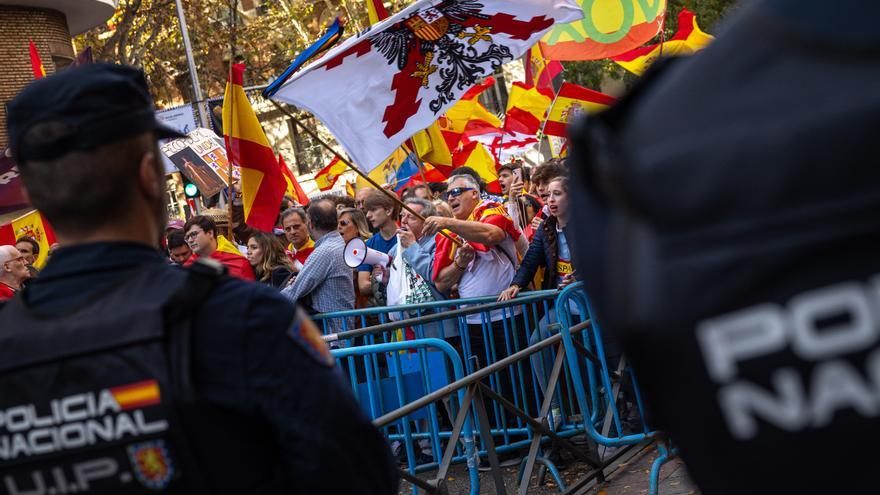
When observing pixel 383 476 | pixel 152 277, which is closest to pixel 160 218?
pixel 152 277

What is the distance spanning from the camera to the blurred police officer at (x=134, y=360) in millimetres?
1963

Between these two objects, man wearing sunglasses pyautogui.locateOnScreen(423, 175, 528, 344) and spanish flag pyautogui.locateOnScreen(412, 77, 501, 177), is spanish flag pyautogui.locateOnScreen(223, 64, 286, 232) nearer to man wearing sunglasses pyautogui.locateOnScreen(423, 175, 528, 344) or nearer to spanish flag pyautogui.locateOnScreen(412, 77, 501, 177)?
man wearing sunglasses pyautogui.locateOnScreen(423, 175, 528, 344)

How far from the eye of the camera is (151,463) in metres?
1.98

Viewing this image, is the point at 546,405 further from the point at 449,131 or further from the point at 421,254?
the point at 449,131

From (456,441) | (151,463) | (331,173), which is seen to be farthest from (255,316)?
(331,173)

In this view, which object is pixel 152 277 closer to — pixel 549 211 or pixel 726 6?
pixel 549 211

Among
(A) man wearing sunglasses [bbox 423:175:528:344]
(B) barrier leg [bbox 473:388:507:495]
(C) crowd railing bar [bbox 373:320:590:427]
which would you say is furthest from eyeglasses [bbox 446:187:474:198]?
Answer: (B) barrier leg [bbox 473:388:507:495]

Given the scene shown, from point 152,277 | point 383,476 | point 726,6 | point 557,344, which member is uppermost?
point 726,6

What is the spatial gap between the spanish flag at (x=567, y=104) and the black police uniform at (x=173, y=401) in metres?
10.6

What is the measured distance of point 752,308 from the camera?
105 centimetres

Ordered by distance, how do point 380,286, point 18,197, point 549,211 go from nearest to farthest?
1. point 549,211
2. point 380,286
3. point 18,197

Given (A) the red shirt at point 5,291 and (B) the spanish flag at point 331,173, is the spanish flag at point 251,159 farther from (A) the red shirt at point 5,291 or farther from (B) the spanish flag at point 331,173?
(B) the spanish flag at point 331,173

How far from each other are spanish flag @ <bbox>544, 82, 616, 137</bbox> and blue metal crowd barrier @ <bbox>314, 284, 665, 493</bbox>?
507 cm

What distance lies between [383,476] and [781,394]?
4.04 ft
